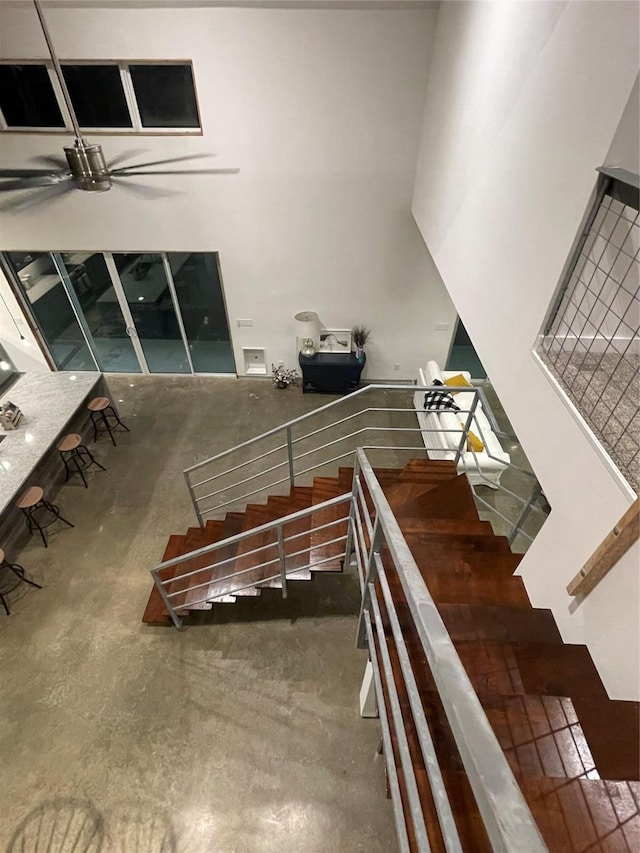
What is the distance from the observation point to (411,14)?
12.6 feet

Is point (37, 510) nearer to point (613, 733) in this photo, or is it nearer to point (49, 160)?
point (49, 160)

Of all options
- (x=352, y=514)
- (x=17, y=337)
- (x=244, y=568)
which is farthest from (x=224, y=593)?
(x=17, y=337)

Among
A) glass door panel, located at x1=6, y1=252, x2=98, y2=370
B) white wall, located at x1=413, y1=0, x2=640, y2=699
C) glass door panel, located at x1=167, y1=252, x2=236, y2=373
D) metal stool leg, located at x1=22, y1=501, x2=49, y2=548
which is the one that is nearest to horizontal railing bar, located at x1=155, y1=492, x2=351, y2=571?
white wall, located at x1=413, y1=0, x2=640, y2=699

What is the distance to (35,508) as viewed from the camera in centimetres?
461

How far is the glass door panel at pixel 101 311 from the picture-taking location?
18.6 feet

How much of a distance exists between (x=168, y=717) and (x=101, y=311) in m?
5.40

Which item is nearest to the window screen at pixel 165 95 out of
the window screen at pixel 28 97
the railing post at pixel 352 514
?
the window screen at pixel 28 97

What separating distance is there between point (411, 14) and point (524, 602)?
5027 millimetres

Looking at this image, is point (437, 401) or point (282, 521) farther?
point (437, 401)

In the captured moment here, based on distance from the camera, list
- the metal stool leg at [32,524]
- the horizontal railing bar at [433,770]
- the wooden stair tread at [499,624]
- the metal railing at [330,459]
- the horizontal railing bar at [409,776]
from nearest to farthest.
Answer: the horizontal railing bar at [433,770], the horizontal railing bar at [409,776], the wooden stair tread at [499,624], the metal stool leg at [32,524], the metal railing at [330,459]

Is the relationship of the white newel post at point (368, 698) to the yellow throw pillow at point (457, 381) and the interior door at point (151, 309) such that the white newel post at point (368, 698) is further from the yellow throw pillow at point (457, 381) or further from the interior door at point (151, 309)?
the interior door at point (151, 309)

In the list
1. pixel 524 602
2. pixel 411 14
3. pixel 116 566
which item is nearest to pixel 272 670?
pixel 116 566

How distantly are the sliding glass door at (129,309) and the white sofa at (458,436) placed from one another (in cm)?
304

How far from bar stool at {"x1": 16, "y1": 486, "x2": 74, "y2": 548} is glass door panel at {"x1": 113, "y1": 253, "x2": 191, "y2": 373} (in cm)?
275
